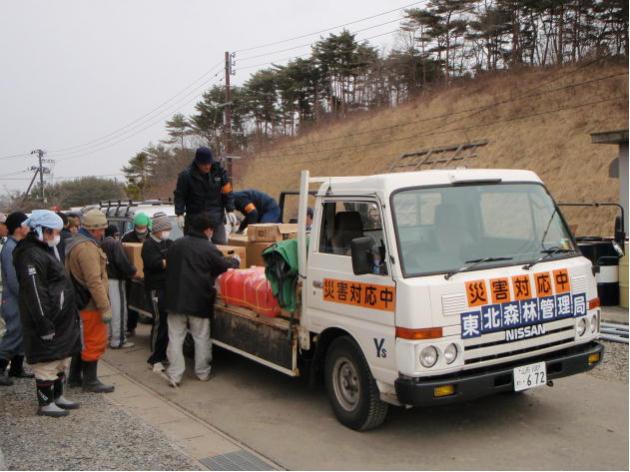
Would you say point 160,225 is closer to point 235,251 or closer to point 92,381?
point 235,251

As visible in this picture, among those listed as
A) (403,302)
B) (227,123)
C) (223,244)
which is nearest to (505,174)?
(403,302)

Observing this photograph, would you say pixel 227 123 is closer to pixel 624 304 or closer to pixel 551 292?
pixel 624 304

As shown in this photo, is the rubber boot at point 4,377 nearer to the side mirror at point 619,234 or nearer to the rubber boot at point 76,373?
the rubber boot at point 76,373

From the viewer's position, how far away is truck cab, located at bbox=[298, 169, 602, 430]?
468cm

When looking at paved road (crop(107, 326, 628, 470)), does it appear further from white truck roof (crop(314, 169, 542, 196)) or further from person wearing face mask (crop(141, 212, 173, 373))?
white truck roof (crop(314, 169, 542, 196))

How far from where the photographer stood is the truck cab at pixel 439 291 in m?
4.68

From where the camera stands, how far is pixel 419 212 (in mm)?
5145

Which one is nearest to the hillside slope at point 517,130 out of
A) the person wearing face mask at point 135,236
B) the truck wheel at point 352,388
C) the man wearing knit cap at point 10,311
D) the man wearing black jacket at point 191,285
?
the person wearing face mask at point 135,236

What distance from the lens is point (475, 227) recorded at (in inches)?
209

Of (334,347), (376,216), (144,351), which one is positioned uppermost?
(376,216)

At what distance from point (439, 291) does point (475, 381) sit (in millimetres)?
735

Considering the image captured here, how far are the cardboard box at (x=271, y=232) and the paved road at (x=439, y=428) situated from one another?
1740 millimetres

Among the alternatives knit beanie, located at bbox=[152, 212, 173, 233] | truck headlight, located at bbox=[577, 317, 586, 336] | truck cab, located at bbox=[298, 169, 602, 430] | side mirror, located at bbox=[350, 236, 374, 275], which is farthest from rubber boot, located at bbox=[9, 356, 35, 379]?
truck headlight, located at bbox=[577, 317, 586, 336]

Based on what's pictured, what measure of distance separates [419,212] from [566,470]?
2.20m
